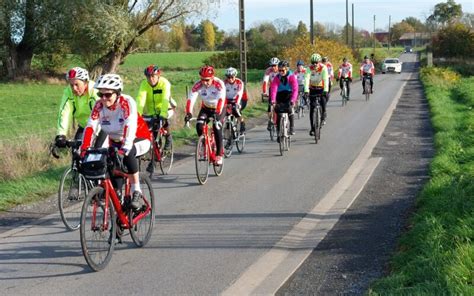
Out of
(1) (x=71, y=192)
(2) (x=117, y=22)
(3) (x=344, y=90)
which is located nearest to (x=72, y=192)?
(1) (x=71, y=192)

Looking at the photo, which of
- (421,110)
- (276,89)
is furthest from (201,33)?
(276,89)

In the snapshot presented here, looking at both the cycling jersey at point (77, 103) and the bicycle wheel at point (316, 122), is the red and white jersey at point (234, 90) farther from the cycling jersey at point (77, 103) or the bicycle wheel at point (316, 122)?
the cycling jersey at point (77, 103)

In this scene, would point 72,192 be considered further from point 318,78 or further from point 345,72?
point 345,72

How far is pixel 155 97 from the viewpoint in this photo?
10.6 m

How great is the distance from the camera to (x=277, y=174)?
34.4 ft

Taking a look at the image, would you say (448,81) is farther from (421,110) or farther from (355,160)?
(355,160)

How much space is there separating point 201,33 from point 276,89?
103294 mm

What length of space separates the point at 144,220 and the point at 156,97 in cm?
443

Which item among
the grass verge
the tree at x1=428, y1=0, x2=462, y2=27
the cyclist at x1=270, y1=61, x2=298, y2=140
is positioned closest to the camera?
the grass verge

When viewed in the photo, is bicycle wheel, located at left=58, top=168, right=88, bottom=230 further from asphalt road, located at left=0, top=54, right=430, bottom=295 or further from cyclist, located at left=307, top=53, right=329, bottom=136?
cyclist, located at left=307, top=53, right=329, bottom=136

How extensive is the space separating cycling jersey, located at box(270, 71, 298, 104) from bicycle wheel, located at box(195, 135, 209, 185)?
3527 mm

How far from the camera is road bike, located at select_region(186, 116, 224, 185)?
9.83 m

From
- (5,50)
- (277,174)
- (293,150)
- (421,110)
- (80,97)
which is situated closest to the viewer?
(80,97)

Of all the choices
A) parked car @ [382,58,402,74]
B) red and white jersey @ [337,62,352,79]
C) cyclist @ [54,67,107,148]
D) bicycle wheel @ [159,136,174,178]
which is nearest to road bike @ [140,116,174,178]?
bicycle wheel @ [159,136,174,178]
